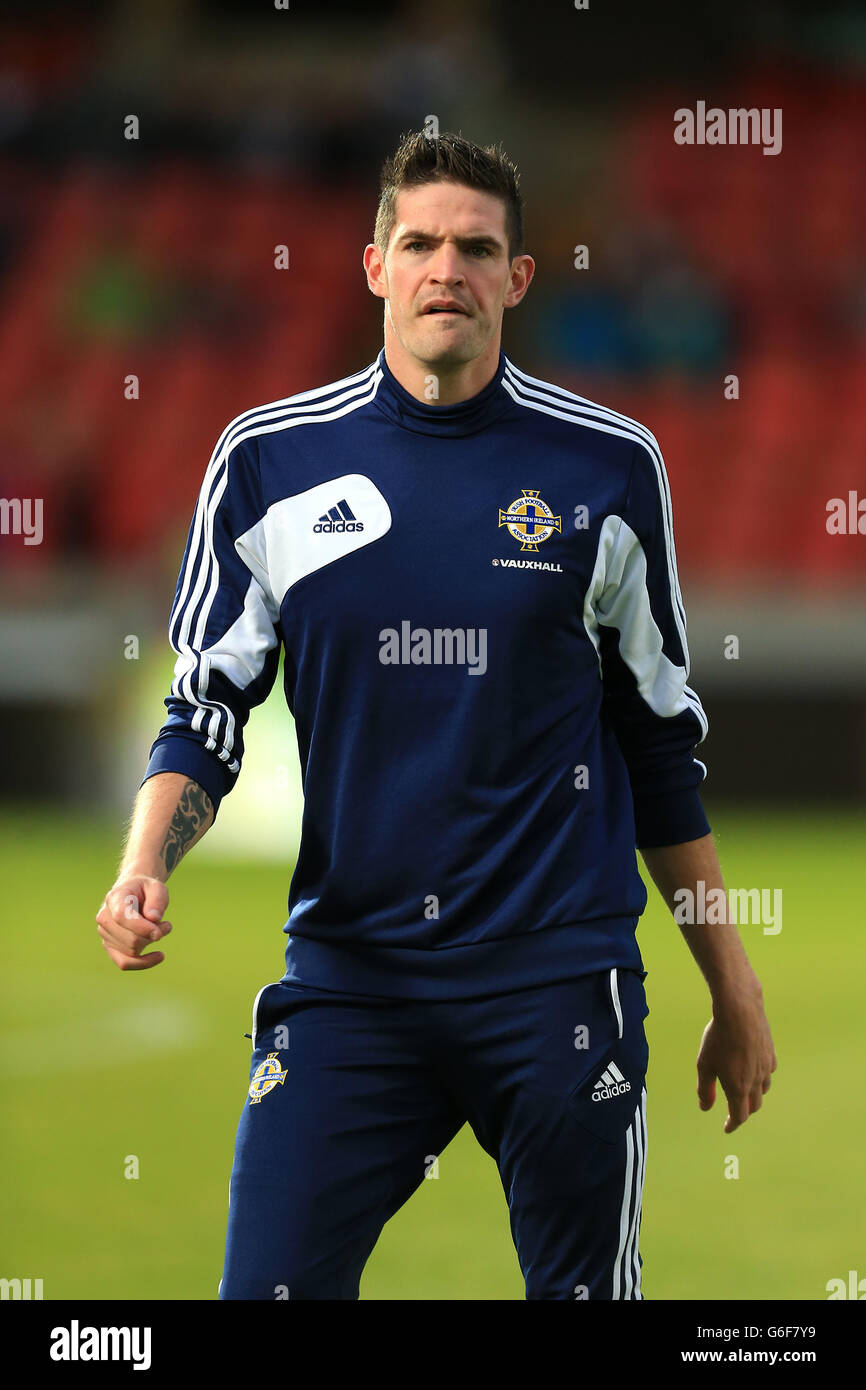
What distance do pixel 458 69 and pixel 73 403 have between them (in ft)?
15.8

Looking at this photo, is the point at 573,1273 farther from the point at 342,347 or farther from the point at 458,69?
the point at 458,69

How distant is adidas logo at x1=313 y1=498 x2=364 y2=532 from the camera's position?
2.67 m

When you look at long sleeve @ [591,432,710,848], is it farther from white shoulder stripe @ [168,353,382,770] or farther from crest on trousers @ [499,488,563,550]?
white shoulder stripe @ [168,353,382,770]

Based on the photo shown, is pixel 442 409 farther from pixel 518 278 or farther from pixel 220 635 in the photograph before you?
pixel 220 635

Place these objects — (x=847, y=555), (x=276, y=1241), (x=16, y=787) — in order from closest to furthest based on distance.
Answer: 1. (x=276, y=1241)
2. (x=16, y=787)
3. (x=847, y=555)

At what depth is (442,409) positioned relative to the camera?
2727 mm

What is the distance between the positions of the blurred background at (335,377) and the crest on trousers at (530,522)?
328 centimetres

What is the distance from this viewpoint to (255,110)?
17484 mm

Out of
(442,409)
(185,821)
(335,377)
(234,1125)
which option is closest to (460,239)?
(442,409)

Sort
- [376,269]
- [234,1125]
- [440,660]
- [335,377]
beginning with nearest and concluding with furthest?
1. [440,660]
2. [376,269]
3. [234,1125]
4. [335,377]

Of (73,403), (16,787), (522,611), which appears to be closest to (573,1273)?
(522,611)

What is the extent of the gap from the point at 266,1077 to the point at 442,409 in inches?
40.4

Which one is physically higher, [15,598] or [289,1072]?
[15,598]

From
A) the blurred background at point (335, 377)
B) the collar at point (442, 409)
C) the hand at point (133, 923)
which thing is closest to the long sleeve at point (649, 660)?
the collar at point (442, 409)
